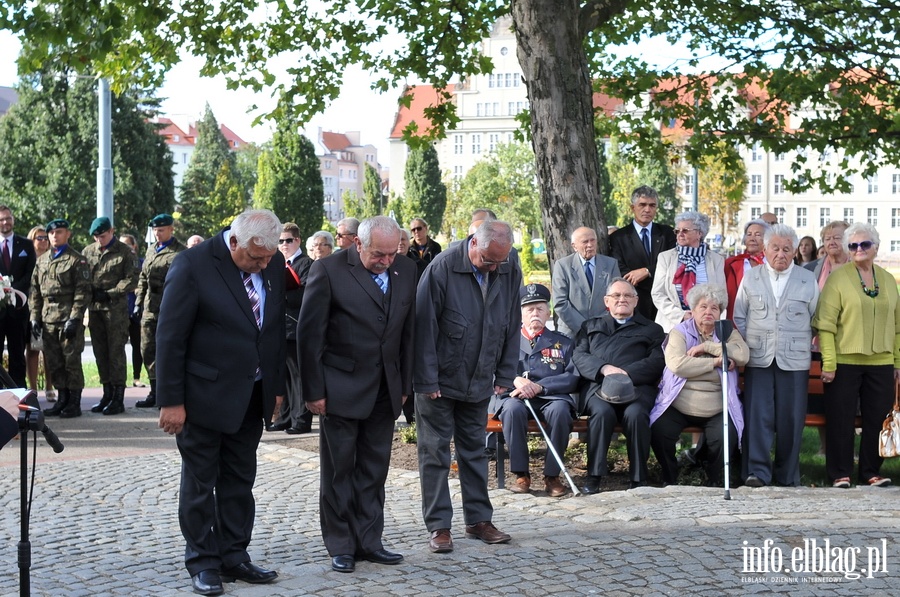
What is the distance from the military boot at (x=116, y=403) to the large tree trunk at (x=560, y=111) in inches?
220

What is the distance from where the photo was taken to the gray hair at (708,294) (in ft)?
29.7

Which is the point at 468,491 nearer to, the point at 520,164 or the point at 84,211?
the point at 84,211

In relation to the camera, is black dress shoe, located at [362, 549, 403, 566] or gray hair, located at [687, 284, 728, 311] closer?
black dress shoe, located at [362, 549, 403, 566]

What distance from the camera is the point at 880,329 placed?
904 centimetres

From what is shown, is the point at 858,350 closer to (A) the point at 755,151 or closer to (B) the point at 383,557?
(B) the point at 383,557

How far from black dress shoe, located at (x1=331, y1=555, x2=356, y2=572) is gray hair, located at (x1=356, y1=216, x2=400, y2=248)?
71.0 inches

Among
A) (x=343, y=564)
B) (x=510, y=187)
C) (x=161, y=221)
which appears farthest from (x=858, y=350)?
(x=510, y=187)

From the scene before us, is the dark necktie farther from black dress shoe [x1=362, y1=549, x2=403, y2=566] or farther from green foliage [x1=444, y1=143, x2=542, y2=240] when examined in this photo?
green foliage [x1=444, y1=143, x2=542, y2=240]

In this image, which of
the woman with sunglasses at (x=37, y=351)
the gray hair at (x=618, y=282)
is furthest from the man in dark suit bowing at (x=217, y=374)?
the woman with sunglasses at (x=37, y=351)

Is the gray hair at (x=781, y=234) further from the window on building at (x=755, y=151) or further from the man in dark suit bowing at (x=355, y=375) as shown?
the window on building at (x=755, y=151)

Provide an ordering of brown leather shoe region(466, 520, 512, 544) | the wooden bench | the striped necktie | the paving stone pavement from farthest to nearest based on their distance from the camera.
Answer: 1. the wooden bench
2. brown leather shoe region(466, 520, 512, 544)
3. the striped necktie
4. the paving stone pavement

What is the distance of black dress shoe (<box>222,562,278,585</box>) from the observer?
6070 millimetres

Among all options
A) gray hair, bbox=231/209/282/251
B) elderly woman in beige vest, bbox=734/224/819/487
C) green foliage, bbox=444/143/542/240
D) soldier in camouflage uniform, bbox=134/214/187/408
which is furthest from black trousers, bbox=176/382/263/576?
green foliage, bbox=444/143/542/240

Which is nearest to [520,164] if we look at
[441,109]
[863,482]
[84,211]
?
[84,211]
